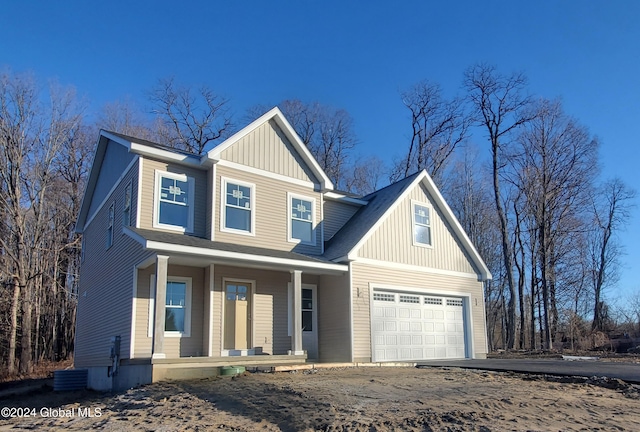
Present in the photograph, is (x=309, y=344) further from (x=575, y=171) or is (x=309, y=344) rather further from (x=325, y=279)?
(x=575, y=171)

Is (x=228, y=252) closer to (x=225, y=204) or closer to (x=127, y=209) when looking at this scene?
(x=225, y=204)

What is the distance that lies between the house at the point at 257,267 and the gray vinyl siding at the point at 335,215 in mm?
46

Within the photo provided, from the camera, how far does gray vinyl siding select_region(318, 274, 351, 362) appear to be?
1529 centimetres

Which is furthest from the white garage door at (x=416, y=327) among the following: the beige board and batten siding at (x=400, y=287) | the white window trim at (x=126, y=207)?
the white window trim at (x=126, y=207)

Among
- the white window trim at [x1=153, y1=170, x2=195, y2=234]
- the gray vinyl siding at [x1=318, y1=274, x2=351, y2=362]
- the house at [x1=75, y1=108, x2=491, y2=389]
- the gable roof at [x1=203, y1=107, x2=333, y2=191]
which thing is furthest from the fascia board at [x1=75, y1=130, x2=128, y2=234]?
the gray vinyl siding at [x1=318, y1=274, x2=351, y2=362]

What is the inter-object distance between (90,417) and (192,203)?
23.9 feet

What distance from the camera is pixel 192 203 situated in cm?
1459

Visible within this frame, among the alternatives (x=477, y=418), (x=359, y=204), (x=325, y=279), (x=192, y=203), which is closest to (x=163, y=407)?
(x=477, y=418)

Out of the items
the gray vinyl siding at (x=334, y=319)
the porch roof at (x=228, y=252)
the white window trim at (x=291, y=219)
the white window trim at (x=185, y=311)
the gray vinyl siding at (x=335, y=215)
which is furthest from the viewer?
the gray vinyl siding at (x=335, y=215)

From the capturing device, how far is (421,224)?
18047 millimetres

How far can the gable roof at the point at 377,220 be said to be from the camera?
15922mm

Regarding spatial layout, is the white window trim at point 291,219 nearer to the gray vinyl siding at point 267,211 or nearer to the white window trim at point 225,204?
the gray vinyl siding at point 267,211

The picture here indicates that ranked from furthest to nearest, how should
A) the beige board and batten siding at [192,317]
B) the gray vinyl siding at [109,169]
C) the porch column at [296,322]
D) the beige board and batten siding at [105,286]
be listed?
the gray vinyl siding at [109,169], the porch column at [296,322], the beige board and batten siding at [105,286], the beige board and batten siding at [192,317]

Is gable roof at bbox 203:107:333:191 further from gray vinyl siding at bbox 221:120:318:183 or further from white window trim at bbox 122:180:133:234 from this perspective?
white window trim at bbox 122:180:133:234
